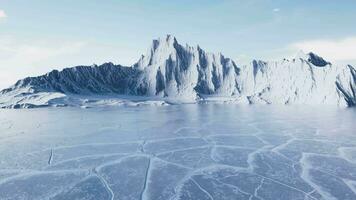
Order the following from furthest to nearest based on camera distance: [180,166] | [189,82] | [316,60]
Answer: [189,82] < [316,60] < [180,166]

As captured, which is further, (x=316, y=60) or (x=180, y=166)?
(x=316, y=60)

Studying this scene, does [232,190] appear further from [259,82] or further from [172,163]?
[259,82]

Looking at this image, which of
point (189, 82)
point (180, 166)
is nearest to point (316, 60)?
point (189, 82)

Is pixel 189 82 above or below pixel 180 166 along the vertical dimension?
above

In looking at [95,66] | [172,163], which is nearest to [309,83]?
[95,66]

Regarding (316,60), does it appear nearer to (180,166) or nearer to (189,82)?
(189,82)

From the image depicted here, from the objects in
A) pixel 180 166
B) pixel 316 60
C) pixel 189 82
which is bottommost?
pixel 180 166

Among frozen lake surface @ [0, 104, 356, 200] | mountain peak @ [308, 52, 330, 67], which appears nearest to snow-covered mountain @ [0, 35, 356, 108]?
mountain peak @ [308, 52, 330, 67]

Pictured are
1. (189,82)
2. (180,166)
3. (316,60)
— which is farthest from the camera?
(189,82)

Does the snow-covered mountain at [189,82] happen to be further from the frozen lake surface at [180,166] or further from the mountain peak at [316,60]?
the frozen lake surface at [180,166]

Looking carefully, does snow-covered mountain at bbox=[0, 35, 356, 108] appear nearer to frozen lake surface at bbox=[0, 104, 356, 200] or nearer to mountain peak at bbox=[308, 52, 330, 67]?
mountain peak at bbox=[308, 52, 330, 67]
